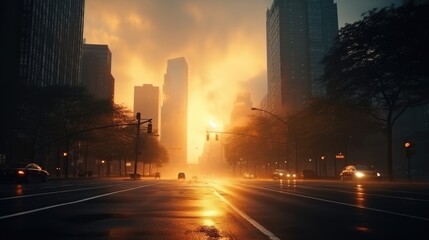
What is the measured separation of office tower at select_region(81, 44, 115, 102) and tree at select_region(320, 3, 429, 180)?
118 meters

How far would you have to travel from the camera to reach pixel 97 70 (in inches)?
6117

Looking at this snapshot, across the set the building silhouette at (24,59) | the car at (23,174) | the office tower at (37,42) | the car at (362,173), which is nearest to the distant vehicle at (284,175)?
the car at (362,173)

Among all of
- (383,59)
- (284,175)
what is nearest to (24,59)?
(284,175)

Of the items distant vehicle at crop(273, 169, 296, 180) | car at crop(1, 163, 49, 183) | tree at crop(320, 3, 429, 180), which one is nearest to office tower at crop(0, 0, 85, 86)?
car at crop(1, 163, 49, 183)

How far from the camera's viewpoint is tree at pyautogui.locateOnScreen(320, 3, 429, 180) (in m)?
34.2

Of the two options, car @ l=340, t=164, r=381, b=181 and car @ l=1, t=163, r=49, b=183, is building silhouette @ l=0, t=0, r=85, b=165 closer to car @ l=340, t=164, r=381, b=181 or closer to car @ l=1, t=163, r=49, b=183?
car @ l=1, t=163, r=49, b=183

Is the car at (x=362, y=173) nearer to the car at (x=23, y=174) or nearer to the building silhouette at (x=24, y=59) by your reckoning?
the car at (x=23, y=174)

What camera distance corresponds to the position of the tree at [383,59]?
34.2 metres

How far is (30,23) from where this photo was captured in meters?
78.1

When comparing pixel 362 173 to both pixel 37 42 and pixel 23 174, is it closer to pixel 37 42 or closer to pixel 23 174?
pixel 23 174

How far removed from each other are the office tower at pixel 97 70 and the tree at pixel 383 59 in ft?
387

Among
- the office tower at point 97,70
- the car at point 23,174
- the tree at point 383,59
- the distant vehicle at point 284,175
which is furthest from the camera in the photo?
the office tower at point 97,70

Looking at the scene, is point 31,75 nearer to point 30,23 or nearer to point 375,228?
point 30,23

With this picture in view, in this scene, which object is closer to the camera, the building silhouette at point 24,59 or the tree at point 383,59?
the tree at point 383,59
